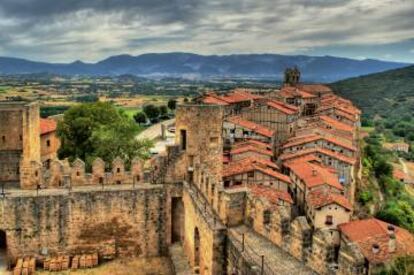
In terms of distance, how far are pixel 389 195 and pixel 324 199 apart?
849 inches

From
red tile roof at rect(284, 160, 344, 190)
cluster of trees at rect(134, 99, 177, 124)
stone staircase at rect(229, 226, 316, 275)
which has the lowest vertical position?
red tile roof at rect(284, 160, 344, 190)

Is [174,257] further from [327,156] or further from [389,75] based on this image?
[389,75]

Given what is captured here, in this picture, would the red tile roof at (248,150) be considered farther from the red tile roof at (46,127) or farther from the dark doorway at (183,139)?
the dark doorway at (183,139)

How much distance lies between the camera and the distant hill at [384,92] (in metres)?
125

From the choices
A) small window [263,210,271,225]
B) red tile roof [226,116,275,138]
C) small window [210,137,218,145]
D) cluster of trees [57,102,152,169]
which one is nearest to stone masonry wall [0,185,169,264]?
small window [210,137,218,145]

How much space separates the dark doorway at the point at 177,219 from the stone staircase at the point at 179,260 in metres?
0.35

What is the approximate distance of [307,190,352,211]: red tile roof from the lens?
1374 inches

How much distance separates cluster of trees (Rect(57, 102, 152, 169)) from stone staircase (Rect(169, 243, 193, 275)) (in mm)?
9368

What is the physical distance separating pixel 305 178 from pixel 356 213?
740cm

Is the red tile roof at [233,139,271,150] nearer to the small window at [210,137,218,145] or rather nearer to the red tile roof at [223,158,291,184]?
the red tile roof at [223,158,291,184]

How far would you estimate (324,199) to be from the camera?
3519cm

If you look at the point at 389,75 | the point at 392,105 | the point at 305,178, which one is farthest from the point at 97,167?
the point at 389,75

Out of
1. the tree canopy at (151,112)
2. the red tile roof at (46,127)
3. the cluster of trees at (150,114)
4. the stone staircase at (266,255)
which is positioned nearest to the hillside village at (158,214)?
the stone staircase at (266,255)

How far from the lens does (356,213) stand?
1661 inches
